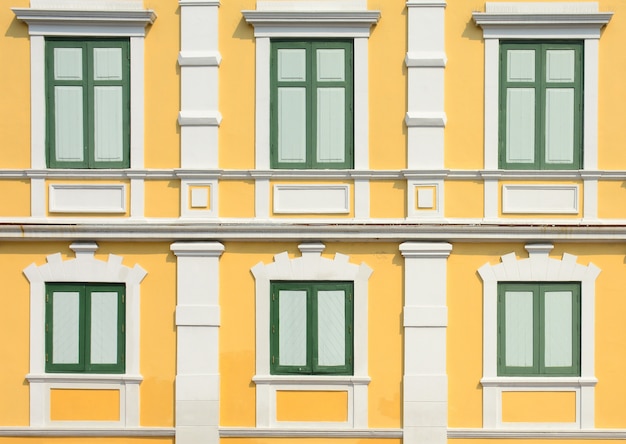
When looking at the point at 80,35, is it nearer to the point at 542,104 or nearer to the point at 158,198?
the point at 158,198

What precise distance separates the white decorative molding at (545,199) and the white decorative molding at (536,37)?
0.39 metres

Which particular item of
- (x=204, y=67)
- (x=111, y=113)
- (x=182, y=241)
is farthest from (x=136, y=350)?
(x=204, y=67)

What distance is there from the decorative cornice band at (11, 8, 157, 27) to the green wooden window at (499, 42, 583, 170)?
487cm

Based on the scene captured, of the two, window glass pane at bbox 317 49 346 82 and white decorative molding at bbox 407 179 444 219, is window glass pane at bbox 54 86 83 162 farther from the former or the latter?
white decorative molding at bbox 407 179 444 219

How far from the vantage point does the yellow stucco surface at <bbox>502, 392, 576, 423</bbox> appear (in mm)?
9867

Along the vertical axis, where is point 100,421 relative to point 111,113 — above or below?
below

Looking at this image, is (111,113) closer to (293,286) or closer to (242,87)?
(242,87)

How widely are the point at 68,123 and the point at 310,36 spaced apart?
3.51 m

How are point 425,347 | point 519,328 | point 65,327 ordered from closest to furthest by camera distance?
point 425,347 → point 519,328 → point 65,327

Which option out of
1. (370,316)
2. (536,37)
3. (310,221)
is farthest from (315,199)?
(536,37)

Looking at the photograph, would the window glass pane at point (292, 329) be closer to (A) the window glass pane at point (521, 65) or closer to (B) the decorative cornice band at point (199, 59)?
(B) the decorative cornice band at point (199, 59)

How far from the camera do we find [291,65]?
32.7ft

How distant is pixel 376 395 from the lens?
993 centimetres

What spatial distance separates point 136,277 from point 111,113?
2.27m
